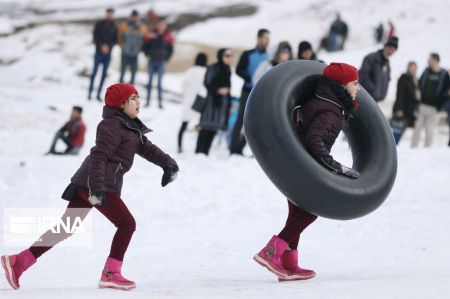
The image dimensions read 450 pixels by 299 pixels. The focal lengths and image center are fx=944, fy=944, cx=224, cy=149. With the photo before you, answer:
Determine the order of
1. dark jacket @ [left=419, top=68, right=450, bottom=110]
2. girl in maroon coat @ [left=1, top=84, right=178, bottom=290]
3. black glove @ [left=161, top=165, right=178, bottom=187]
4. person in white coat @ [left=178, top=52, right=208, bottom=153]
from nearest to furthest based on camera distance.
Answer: girl in maroon coat @ [left=1, top=84, right=178, bottom=290]
black glove @ [left=161, top=165, right=178, bottom=187]
person in white coat @ [left=178, top=52, right=208, bottom=153]
dark jacket @ [left=419, top=68, right=450, bottom=110]

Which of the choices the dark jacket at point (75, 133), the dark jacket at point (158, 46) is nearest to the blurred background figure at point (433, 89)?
the dark jacket at point (75, 133)

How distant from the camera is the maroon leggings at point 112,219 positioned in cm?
586

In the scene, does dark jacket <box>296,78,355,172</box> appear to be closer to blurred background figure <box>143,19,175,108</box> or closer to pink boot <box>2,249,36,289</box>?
pink boot <box>2,249,36,289</box>

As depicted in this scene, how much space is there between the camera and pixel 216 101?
11977 millimetres

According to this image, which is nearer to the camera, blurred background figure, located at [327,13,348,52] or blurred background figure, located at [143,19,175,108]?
blurred background figure, located at [143,19,175,108]

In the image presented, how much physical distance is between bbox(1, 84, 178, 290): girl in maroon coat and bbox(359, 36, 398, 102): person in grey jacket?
565 centimetres

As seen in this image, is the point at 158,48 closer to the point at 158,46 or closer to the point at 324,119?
the point at 158,46

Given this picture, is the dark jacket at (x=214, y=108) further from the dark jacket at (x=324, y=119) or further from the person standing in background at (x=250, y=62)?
the dark jacket at (x=324, y=119)

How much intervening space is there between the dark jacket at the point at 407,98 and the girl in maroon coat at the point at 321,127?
22.6 feet

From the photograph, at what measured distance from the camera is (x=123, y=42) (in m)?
18.0

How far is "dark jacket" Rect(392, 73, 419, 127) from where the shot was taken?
1298 centimetres

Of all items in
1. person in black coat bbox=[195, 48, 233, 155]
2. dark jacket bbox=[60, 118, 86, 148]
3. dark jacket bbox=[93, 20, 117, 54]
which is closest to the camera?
person in black coat bbox=[195, 48, 233, 155]

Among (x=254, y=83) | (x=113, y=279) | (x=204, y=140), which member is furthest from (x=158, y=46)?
(x=113, y=279)

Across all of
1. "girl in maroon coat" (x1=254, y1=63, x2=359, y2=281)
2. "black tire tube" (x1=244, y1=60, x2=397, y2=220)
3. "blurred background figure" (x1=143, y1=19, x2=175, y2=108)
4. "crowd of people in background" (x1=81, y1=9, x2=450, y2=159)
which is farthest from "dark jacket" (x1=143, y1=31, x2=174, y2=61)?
"girl in maroon coat" (x1=254, y1=63, x2=359, y2=281)
